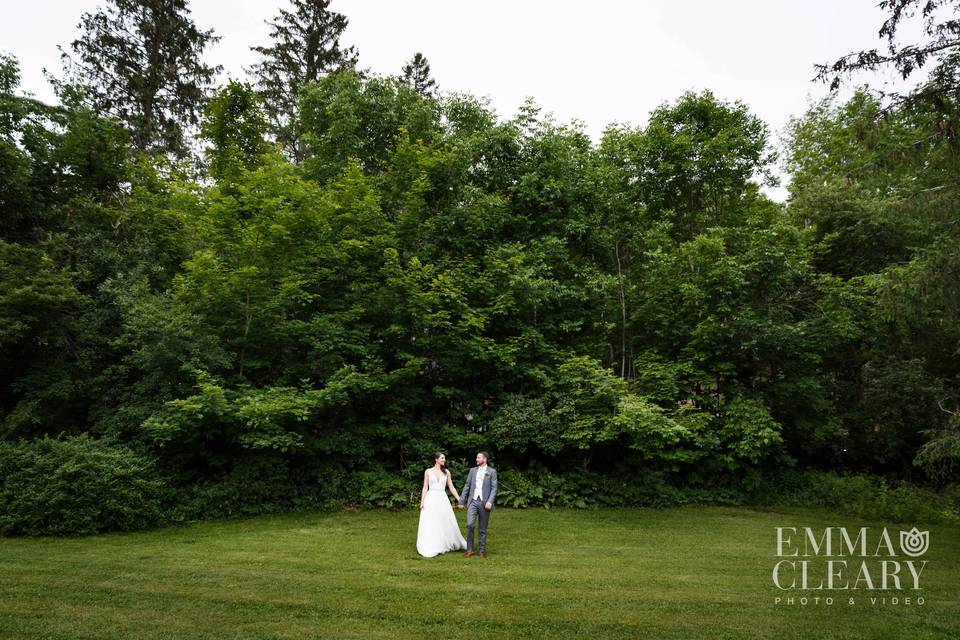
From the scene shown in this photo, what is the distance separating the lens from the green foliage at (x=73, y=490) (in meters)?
10.0

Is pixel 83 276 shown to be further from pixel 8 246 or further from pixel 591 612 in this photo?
pixel 591 612

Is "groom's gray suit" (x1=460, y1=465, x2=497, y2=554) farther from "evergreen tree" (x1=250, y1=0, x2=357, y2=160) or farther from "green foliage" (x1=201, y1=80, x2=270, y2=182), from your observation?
"evergreen tree" (x1=250, y1=0, x2=357, y2=160)

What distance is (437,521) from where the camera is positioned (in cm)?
910

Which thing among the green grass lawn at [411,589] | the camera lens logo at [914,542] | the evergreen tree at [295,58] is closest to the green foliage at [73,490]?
the green grass lawn at [411,589]

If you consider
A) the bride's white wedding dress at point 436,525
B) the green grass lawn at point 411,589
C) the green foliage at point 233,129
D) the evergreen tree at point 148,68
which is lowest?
the green grass lawn at point 411,589

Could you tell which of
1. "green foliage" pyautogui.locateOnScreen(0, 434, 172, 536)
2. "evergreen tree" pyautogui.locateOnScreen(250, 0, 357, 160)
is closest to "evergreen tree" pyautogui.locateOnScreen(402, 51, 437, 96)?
"evergreen tree" pyautogui.locateOnScreen(250, 0, 357, 160)

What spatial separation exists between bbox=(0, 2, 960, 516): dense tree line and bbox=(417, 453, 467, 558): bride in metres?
4.28

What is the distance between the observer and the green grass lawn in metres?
5.52

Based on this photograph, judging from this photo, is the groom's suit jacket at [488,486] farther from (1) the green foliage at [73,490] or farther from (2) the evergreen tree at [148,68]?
(2) the evergreen tree at [148,68]

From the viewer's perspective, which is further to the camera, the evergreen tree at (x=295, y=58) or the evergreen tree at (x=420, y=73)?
the evergreen tree at (x=420, y=73)

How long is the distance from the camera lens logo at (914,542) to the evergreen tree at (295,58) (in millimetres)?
25385

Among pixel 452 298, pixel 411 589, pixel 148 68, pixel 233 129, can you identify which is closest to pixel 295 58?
pixel 148 68

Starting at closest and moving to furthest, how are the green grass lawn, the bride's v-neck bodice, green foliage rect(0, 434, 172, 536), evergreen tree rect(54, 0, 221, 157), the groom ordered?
the green grass lawn → the groom → the bride's v-neck bodice → green foliage rect(0, 434, 172, 536) → evergreen tree rect(54, 0, 221, 157)

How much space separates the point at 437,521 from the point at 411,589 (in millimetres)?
2262
